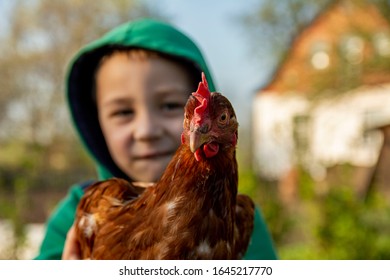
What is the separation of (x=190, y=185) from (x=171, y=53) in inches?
9.6

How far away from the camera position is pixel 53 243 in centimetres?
88

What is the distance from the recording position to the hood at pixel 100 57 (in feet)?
2.32

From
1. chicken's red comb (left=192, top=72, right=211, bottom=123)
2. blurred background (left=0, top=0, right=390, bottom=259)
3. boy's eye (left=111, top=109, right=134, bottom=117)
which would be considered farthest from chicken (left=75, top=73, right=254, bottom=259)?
blurred background (left=0, top=0, right=390, bottom=259)

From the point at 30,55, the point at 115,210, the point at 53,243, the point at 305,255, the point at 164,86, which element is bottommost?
the point at 305,255

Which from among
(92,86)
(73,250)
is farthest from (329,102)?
(73,250)

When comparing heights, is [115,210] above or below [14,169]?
above

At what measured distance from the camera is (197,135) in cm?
46

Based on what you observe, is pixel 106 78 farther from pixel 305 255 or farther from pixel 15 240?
pixel 305 255

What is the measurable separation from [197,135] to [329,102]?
478 cm

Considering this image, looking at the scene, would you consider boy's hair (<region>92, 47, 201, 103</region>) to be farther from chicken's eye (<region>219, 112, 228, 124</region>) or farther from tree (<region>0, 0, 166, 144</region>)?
tree (<region>0, 0, 166, 144</region>)

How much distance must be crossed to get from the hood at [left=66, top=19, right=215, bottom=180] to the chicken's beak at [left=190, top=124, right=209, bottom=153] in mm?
230

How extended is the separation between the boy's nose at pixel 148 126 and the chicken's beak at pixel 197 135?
0.17 meters

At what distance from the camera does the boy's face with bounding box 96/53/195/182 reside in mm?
628

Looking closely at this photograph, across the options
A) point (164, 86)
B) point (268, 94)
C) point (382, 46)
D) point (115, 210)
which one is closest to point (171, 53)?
point (164, 86)
